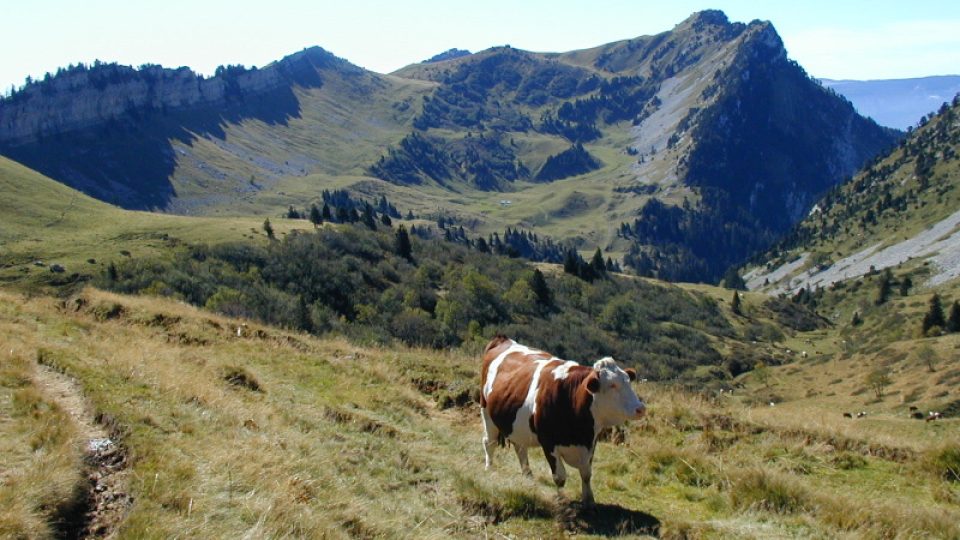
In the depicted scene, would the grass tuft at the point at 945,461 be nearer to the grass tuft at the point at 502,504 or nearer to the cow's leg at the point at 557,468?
the cow's leg at the point at 557,468

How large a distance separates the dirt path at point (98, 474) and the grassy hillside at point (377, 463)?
0.09m

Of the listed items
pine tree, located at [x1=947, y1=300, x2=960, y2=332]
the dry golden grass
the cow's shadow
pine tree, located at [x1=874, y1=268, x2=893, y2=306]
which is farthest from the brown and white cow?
pine tree, located at [x1=874, y1=268, x2=893, y2=306]

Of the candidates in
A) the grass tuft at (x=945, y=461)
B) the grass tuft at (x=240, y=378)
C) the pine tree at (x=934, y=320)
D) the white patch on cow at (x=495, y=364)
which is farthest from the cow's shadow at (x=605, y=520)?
the pine tree at (x=934, y=320)

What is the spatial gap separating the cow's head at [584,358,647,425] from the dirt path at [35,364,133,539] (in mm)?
6864

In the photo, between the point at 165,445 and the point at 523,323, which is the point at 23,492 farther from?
the point at 523,323

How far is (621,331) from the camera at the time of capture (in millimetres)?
127188

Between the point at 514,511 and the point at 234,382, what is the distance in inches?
388

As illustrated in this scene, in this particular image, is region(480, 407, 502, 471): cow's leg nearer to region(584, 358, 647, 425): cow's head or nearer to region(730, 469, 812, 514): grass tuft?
region(584, 358, 647, 425): cow's head

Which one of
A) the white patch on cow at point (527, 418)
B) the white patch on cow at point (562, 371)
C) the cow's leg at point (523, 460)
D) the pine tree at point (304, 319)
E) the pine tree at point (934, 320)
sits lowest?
the pine tree at point (934, 320)

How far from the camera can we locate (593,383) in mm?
10523

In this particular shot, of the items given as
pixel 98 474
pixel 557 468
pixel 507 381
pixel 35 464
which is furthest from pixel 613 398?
pixel 35 464

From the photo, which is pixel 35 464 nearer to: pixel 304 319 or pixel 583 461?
pixel 583 461

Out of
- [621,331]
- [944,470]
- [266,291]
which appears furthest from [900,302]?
[944,470]

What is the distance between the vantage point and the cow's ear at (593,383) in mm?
10508
